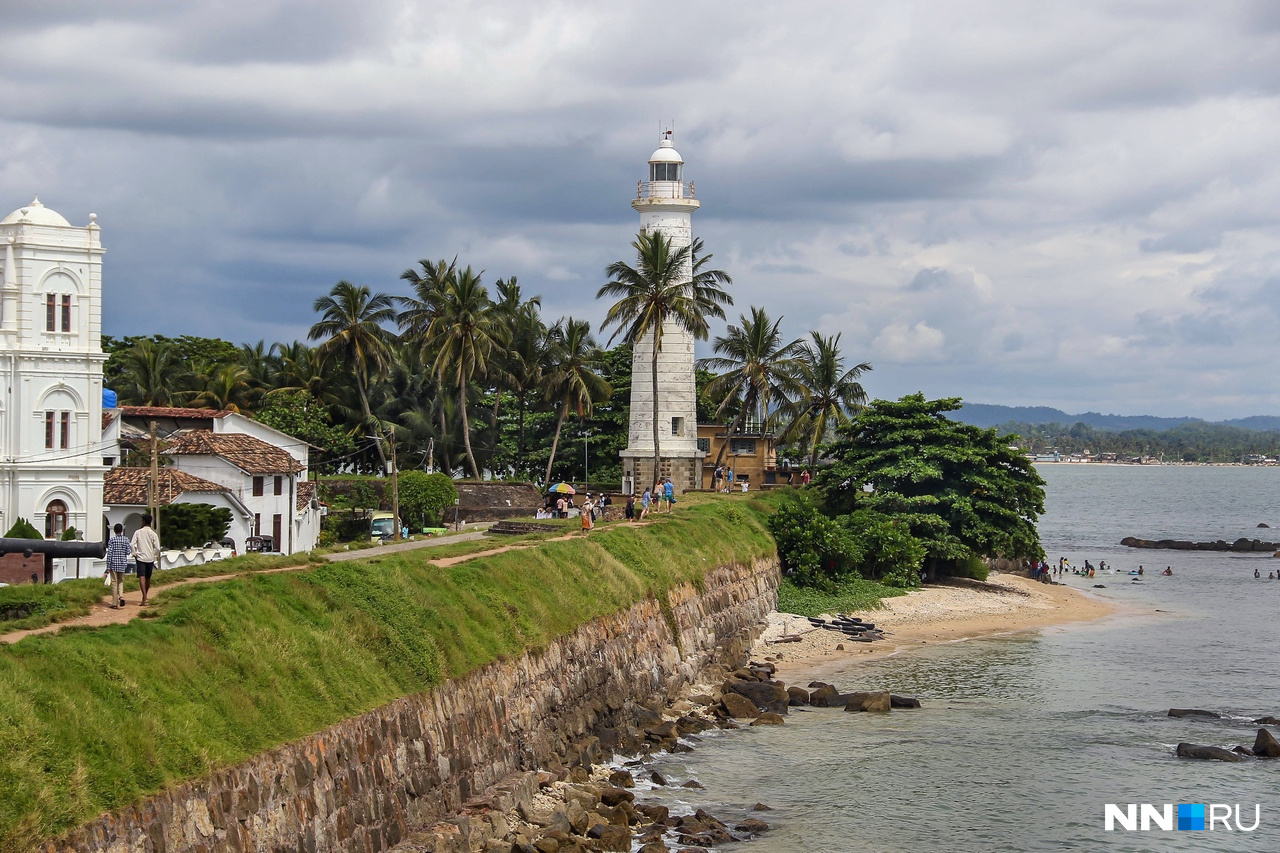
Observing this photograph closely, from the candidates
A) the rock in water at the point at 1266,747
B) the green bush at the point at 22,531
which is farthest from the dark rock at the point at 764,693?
the green bush at the point at 22,531

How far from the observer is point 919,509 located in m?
55.5

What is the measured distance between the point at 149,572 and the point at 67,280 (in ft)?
82.7

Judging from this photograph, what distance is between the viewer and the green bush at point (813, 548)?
51.2 meters

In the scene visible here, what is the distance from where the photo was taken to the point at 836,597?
165 feet

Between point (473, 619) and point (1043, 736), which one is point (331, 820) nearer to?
point (473, 619)

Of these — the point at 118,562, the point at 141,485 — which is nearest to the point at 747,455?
the point at 141,485

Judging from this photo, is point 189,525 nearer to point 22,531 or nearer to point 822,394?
point 22,531

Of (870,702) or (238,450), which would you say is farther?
(238,450)

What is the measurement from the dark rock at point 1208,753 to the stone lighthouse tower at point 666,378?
3169cm

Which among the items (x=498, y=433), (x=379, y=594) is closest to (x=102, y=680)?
(x=379, y=594)

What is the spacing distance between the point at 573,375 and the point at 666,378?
1218 cm

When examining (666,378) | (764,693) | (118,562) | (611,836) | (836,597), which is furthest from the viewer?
Result: (666,378)

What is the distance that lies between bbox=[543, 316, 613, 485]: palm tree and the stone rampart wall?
1426 inches

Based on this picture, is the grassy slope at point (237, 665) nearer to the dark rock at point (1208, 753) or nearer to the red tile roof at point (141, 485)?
the dark rock at point (1208, 753)
